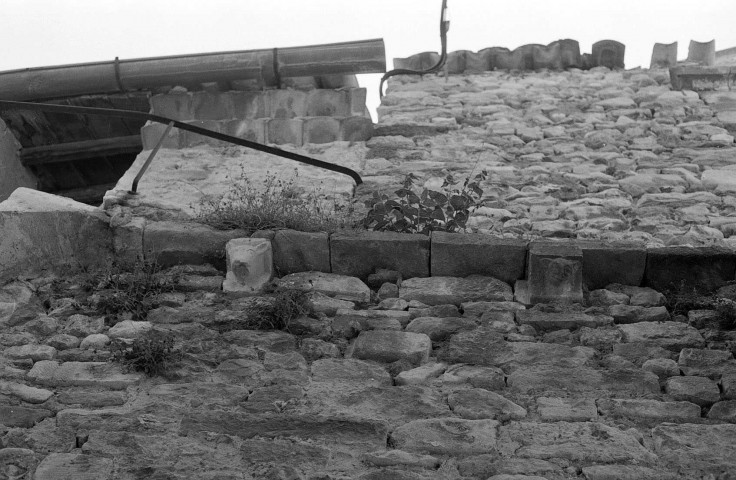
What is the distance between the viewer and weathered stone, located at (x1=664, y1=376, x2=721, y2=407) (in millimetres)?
4277

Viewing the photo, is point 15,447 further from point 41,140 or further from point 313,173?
point 41,140

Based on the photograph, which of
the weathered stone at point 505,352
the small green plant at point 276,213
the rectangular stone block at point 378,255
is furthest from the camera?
the small green plant at point 276,213

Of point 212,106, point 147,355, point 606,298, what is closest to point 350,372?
point 147,355

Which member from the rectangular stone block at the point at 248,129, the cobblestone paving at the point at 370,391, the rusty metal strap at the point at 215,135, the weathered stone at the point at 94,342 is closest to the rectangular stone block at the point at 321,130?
the rectangular stone block at the point at 248,129

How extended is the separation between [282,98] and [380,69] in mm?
699

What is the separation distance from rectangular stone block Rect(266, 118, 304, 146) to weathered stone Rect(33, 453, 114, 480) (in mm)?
3619

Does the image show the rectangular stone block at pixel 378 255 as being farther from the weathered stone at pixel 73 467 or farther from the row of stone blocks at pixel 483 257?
the weathered stone at pixel 73 467

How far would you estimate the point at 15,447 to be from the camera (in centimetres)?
398

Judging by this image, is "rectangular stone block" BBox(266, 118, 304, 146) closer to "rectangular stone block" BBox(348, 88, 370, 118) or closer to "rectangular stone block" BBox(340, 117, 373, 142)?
"rectangular stone block" BBox(340, 117, 373, 142)

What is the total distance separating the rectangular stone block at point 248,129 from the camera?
7.32m

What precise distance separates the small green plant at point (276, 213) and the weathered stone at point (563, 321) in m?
1.12

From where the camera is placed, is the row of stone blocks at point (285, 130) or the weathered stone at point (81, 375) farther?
the row of stone blocks at point (285, 130)

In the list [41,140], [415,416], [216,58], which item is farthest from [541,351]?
[41,140]

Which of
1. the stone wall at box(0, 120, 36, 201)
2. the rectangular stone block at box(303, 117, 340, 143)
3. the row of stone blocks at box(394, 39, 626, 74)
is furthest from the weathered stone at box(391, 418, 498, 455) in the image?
the row of stone blocks at box(394, 39, 626, 74)
